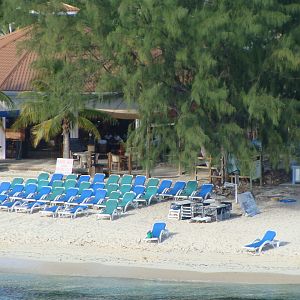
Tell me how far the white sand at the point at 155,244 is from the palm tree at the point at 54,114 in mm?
3494

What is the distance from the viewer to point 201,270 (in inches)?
880

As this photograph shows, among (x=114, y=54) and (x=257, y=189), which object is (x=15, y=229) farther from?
(x=257, y=189)

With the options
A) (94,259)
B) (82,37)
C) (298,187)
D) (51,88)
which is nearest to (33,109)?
(51,88)

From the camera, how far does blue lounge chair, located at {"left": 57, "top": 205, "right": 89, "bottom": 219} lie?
2702 cm

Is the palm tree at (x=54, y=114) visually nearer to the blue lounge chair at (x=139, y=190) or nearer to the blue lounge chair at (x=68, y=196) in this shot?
the blue lounge chair at (x=68, y=196)

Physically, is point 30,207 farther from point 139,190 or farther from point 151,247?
point 151,247

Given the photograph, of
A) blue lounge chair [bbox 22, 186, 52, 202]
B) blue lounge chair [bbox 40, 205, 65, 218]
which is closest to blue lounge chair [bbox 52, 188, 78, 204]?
blue lounge chair [bbox 40, 205, 65, 218]

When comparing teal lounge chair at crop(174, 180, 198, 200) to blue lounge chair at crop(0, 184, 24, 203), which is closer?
teal lounge chair at crop(174, 180, 198, 200)

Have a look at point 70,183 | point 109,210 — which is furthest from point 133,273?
point 70,183

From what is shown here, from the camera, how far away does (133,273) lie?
22344 mm

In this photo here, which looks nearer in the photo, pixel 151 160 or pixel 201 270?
pixel 201 270

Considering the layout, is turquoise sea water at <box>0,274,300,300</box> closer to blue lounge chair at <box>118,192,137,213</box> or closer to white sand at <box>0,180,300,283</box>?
white sand at <box>0,180,300,283</box>

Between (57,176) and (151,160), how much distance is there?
169 inches

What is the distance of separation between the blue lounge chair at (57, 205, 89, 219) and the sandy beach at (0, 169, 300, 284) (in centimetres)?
24
